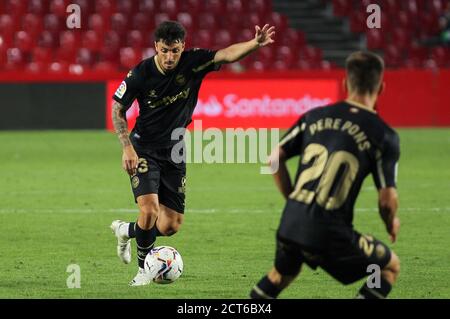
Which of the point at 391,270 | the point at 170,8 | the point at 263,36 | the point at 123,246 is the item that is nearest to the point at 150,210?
the point at 123,246

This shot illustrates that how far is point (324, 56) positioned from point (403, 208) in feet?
48.5

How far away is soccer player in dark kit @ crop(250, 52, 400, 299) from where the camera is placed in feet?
18.1

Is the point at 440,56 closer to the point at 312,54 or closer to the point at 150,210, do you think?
the point at 312,54

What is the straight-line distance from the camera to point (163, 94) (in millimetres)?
8047

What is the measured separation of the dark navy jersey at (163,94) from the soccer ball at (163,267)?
87 cm

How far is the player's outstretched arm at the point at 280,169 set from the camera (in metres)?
5.68

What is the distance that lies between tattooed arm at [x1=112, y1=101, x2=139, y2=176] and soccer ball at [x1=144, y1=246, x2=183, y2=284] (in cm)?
64

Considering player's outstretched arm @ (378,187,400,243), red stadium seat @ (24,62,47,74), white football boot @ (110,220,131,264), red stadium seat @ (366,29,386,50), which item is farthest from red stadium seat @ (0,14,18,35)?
player's outstretched arm @ (378,187,400,243)

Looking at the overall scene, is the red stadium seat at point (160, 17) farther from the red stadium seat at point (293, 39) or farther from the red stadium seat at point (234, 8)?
the red stadium seat at point (293, 39)

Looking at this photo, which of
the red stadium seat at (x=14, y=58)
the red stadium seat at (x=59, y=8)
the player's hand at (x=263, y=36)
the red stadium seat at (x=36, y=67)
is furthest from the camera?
the red stadium seat at (x=59, y=8)

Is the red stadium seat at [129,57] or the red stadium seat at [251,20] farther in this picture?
the red stadium seat at [251,20]

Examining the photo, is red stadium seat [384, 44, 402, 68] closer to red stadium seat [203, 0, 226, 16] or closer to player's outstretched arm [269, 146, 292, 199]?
red stadium seat [203, 0, 226, 16]

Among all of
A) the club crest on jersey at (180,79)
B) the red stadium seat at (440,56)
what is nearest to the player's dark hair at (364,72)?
the club crest on jersey at (180,79)
